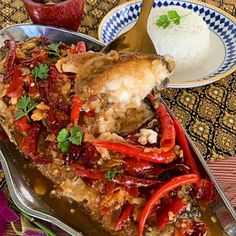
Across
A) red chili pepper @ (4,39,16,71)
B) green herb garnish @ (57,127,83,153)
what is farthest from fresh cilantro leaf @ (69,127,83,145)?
red chili pepper @ (4,39,16,71)

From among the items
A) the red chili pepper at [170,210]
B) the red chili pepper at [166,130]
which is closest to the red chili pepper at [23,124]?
the red chili pepper at [166,130]

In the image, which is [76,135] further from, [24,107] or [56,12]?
[56,12]

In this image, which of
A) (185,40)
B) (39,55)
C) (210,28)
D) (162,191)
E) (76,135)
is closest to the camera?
(162,191)

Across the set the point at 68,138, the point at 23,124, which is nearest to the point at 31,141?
the point at 23,124

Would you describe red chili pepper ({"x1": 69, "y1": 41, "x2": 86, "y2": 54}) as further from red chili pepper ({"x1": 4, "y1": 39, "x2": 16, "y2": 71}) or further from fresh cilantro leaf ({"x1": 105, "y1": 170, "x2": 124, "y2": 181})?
fresh cilantro leaf ({"x1": 105, "y1": 170, "x2": 124, "y2": 181})

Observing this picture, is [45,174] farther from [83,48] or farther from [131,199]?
[83,48]

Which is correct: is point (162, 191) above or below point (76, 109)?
below

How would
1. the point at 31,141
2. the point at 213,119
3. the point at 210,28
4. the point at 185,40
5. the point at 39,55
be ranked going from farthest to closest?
the point at 210,28, the point at 185,40, the point at 213,119, the point at 39,55, the point at 31,141
